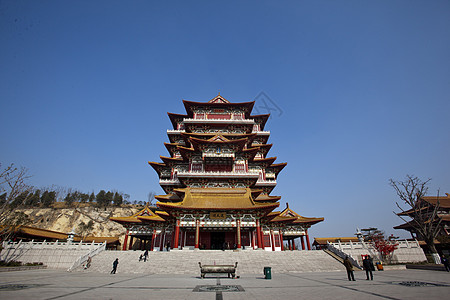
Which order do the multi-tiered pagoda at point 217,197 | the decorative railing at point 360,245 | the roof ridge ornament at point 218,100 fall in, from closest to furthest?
the decorative railing at point 360,245 < the multi-tiered pagoda at point 217,197 < the roof ridge ornament at point 218,100

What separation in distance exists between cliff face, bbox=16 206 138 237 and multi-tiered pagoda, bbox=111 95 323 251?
49794 mm

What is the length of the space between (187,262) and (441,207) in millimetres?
44081

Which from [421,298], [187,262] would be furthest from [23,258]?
[421,298]

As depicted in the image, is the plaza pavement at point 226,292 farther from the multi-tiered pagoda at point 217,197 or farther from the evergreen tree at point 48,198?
the evergreen tree at point 48,198

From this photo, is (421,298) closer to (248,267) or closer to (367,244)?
(248,267)

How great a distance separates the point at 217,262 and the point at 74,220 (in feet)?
241

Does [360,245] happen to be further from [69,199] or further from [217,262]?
[69,199]

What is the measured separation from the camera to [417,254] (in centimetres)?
2323

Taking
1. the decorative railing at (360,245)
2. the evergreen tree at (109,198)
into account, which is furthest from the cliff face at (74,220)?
the decorative railing at (360,245)

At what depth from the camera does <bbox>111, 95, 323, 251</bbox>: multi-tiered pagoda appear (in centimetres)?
2405

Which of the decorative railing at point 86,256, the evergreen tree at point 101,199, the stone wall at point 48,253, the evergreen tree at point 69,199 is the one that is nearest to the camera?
the decorative railing at point 86,256

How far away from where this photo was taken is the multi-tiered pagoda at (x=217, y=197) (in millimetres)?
24047

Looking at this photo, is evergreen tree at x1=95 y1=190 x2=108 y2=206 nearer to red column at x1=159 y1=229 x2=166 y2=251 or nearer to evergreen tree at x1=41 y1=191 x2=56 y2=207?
evergreen tree at x1=41 y1=191 x2=56 y2=207

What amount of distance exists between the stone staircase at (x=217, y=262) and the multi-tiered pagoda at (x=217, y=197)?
122 inches
